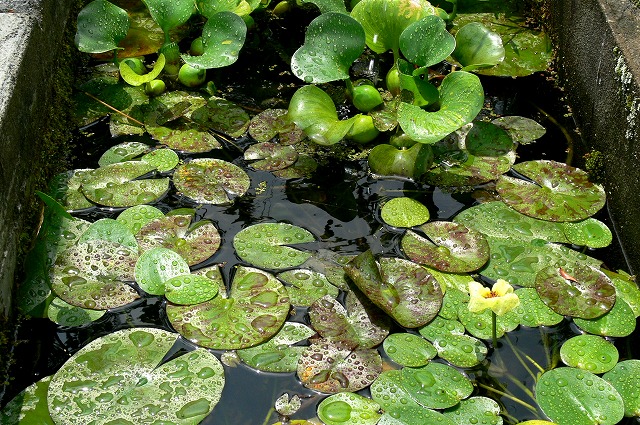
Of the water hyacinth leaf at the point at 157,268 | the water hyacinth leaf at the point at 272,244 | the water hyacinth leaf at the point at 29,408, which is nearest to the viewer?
the water hyacinth leaf at the point at 29,408

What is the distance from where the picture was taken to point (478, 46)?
254 cm

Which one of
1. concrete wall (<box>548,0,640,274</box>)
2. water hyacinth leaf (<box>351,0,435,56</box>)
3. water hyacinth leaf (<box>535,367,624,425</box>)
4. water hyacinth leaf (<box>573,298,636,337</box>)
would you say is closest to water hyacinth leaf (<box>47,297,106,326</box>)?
water hyacinth leaf (<box>535,367,624,425</box>)

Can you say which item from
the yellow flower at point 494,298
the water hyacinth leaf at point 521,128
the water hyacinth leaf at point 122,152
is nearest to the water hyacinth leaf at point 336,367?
the yellow flower at point 494,298

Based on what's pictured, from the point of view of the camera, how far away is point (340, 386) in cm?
169

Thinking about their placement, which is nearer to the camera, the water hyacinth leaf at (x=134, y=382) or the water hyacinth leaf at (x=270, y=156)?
the water hyacinth leaf at (x=134, y=382)

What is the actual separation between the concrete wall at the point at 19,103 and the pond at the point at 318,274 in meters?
0.11

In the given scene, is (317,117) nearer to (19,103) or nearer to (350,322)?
(350,322)

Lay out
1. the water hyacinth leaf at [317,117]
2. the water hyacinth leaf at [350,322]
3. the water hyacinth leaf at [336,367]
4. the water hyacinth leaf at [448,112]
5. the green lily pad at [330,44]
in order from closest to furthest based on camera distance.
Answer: the water hyacinth leaf at [336,367] < the water hyacinth leaf at [350,322] < the water hyacinth leaf at [448,112] < the water hyacinth leaf at [317,117] < the green lily pad at [330,44]

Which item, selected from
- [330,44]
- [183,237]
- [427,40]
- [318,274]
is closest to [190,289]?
[183,237]

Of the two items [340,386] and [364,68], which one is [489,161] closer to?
[364,68]

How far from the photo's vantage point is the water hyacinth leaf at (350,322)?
1802 mm

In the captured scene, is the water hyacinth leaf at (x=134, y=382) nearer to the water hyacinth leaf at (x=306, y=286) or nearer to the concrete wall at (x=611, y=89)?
the water hyacinth leaf at (x=306, y=286)

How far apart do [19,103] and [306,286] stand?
3.18 ft

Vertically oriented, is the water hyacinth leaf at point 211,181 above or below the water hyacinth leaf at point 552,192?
below
